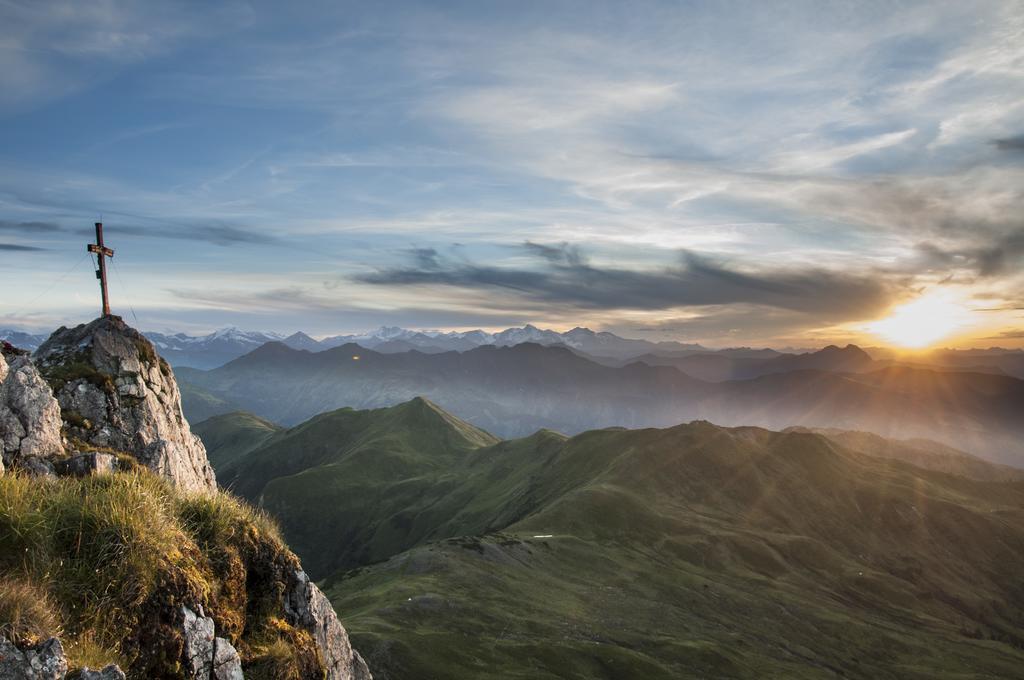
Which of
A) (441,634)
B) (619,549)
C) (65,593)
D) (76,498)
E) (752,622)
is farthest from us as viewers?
(619,549)

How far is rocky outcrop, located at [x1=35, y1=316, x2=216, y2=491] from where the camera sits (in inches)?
1058

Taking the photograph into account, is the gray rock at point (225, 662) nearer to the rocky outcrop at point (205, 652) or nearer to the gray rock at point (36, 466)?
the rocky outcrop at point (205, 652)

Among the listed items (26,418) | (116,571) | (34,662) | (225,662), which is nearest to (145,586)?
(116,571)

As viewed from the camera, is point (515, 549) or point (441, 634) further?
point (515, 549)

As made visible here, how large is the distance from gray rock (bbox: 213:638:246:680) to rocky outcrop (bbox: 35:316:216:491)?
46.4ft

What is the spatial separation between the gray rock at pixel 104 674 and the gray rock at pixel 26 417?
15.0m

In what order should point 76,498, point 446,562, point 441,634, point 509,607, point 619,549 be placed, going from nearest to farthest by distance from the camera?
point 76,498 → point 441,634 → point 509,607 → point 446,562 → point 619,549

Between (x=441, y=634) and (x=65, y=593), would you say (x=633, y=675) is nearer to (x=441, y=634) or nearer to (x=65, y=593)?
(x=441, y=634)

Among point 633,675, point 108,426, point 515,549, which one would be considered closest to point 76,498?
point 108,426

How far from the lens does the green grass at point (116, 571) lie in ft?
28.6

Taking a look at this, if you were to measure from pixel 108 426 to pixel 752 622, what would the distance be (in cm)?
16890

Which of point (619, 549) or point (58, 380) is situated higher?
point (58, 380)

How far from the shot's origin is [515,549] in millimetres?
161500

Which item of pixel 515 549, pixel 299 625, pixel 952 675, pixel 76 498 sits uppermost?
pixel 76 498
